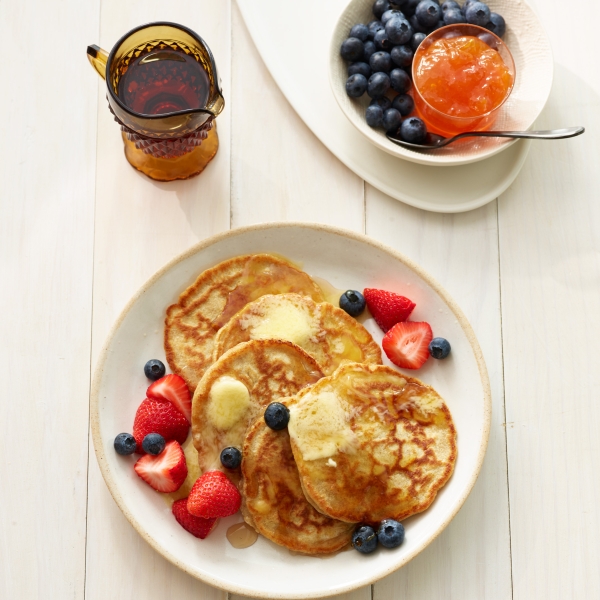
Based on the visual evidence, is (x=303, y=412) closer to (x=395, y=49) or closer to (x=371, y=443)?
(x=371, y=443)

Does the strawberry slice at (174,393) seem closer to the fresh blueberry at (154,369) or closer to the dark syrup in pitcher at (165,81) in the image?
the fresh blueberry at (154,369)

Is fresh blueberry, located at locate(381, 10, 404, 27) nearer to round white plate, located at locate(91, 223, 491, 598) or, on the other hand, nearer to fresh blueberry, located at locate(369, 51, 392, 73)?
fresh blueberry, located at locate(369, 51, 392, 73)

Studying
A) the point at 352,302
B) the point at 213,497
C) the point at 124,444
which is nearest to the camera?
the point at 213,497

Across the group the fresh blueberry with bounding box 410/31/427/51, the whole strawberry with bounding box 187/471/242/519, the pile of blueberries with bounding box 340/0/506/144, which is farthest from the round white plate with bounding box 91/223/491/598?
the fresh blueberry with bounding box 410/31/427/51

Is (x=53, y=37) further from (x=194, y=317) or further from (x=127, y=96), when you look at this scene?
(x=194, y=317)

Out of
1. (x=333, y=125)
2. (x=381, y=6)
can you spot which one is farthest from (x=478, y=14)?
(x=333, y=125)

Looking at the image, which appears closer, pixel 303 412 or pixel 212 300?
pixel 303 412

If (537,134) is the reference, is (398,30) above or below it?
above

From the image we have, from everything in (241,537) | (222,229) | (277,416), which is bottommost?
(241,537)
